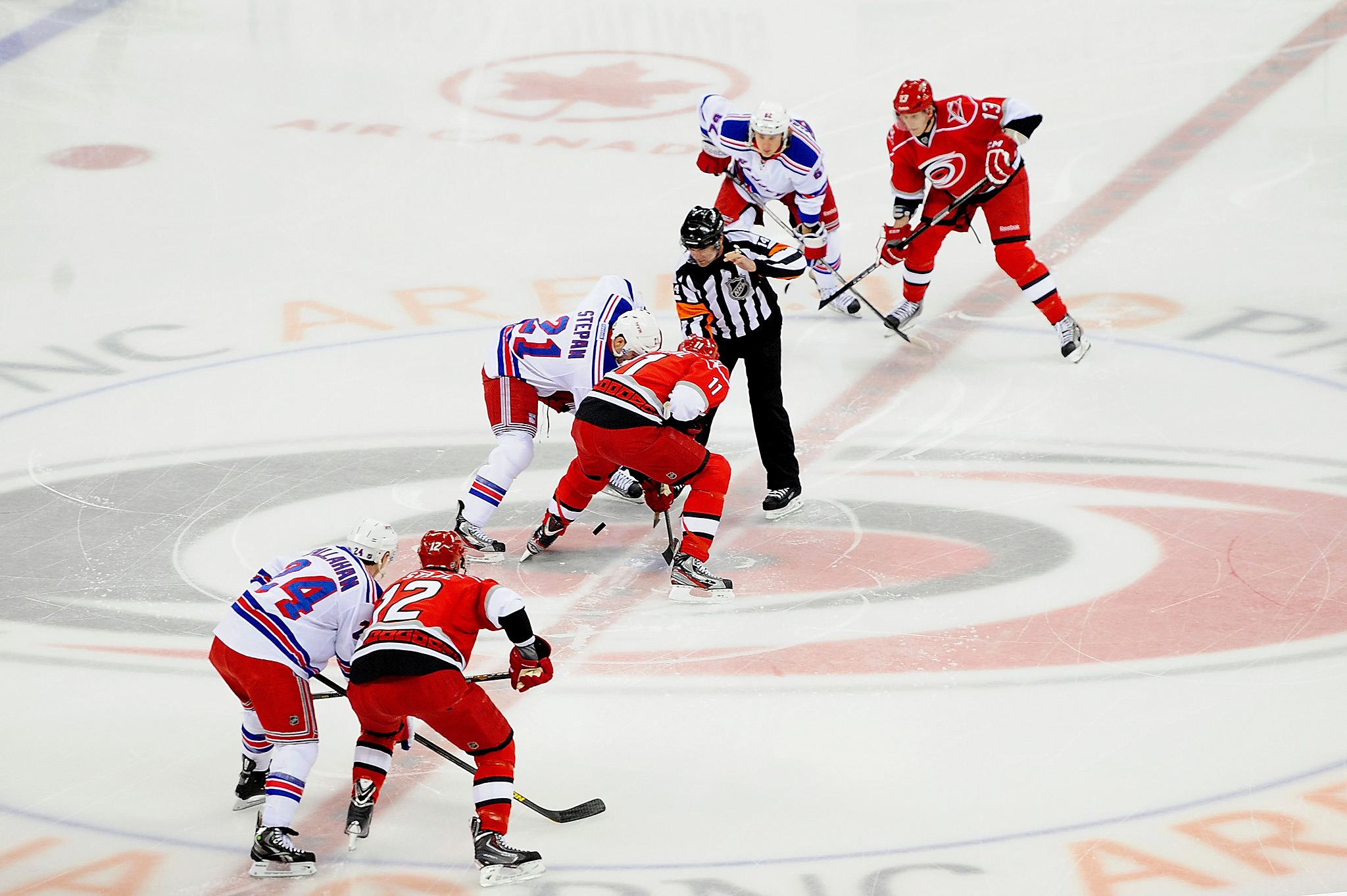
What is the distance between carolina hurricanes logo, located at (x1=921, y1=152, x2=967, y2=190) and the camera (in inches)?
264

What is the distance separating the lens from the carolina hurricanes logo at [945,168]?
264 inches

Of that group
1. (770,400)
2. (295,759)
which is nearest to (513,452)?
(770,400)

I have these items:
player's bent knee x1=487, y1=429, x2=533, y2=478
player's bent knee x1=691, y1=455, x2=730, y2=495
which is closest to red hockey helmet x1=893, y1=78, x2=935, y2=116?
player's bent knee x1=691, y1=455, x2=730, y2=495

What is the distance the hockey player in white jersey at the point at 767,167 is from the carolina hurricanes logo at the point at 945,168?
479mm

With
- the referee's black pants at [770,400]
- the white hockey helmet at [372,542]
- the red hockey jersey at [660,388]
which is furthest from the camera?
the referee's black pants at [770,400]

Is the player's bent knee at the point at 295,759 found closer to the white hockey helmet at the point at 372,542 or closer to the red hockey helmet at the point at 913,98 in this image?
the white hockey helmet at the point at 372,542

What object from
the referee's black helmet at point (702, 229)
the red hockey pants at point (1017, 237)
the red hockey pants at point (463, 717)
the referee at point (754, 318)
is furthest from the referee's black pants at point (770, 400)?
the red hockey pants at point (463, 717)

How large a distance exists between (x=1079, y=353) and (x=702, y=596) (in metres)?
2.62

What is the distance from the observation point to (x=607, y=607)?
16.8 feet

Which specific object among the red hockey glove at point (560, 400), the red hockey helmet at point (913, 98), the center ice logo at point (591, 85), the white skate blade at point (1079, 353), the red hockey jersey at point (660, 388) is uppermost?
the red hockey helmet at point (913, 98)

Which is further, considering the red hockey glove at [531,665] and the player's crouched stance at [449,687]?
the red hockey glove at [531,665]

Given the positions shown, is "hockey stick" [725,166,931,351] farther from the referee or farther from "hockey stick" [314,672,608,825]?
"hockey stick" [314,672,608,825]

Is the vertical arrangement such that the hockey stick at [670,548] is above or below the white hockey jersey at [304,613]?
below

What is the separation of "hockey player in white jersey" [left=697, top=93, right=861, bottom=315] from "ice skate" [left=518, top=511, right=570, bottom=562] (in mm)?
1838
